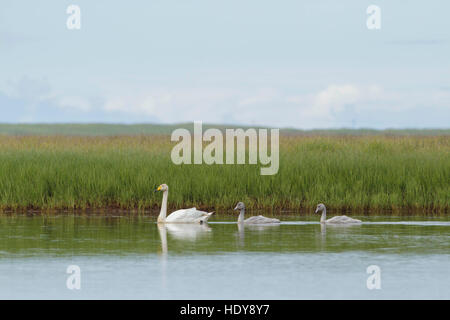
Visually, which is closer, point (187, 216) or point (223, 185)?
point (187, 216)

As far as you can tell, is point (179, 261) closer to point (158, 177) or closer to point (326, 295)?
point (326, 295)

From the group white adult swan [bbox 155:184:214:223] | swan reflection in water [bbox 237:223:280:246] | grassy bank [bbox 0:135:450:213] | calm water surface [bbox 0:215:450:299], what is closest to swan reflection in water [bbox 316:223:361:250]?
calm water surface [bbox 0:215:450:299]

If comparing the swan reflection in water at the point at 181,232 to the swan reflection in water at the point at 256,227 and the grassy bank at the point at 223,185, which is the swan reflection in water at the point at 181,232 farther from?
the grassy bank at the point at 223,185

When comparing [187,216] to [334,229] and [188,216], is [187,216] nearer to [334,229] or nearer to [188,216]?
[188,216]

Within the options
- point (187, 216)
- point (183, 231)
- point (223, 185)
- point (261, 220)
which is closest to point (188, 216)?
point (187, 216)

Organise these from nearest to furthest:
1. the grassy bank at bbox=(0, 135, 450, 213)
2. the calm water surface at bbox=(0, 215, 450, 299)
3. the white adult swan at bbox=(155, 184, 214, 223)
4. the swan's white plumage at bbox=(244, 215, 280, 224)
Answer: the calm water surface at bbox=(0, 215, 450, 299) → the swan's white plumage at bbox=(244, 215, 280, 224) → the white adult swan at bbox=(155, 184, 214, 223) → the grassy bank at bbox=(0, 135, 450, 213)

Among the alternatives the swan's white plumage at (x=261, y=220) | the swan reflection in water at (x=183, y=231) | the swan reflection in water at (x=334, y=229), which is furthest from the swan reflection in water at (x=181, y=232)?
the swan reflection in water at (x=334, y=229)

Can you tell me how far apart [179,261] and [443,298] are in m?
3.90

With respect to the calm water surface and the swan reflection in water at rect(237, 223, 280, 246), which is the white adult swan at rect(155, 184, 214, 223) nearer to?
the calm water surface

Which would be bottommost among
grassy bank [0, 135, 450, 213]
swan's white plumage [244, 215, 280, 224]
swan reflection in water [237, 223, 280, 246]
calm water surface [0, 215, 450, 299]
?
calm water surface [0, 215, 450, 299]

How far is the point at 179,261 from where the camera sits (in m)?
11.8

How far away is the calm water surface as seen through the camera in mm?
9805

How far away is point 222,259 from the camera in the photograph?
11.9 m

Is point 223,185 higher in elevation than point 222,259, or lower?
higher
